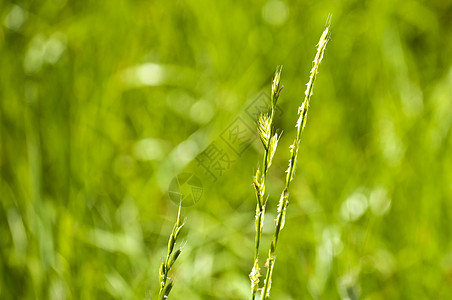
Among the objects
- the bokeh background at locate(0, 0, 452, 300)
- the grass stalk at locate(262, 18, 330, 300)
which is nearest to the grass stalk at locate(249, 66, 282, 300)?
the grass stalk at locate(262, 18, 330, 300)

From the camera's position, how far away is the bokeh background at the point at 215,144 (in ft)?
3.88

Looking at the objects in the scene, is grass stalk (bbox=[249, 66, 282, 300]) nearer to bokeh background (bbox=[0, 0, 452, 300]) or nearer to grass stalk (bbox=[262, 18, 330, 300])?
grass stalk (bbox=[262, 18, 330, 300])

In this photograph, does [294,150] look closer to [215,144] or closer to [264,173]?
[264,173]

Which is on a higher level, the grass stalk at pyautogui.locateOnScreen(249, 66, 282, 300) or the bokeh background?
the bokeh background

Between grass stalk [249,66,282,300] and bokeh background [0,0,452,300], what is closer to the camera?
grass stalk [249,66,282,300]

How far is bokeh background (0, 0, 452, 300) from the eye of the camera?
1.18 meters

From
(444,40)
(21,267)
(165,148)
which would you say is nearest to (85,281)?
(21,267)

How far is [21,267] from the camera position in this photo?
1.17 m

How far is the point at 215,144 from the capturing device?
5.43 ft

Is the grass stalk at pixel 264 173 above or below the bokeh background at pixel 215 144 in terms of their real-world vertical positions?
below

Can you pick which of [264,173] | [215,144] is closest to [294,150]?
[264,173]

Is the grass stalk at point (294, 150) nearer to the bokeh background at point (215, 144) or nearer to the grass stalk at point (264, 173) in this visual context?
the grass stalk at point (264, 173)

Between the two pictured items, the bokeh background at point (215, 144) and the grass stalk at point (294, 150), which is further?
the bokeh background at point (215, 144)

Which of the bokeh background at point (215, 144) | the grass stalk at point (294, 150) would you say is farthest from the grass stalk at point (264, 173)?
the bokeh background at point (215, 144)
